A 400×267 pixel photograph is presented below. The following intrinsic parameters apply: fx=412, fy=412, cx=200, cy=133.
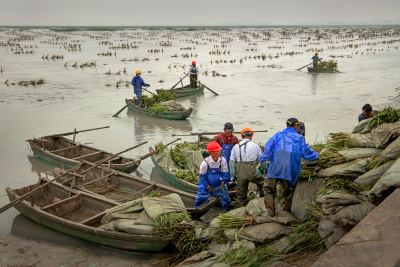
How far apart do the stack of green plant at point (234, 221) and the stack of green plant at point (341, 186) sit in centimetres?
108

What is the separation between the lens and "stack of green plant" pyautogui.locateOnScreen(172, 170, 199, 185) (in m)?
9.10

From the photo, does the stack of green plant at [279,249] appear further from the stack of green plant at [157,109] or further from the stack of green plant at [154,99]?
the stack of green plant at [154,99]

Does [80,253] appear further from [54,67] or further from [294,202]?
[54,67]

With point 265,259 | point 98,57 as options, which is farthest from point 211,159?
point 98,57

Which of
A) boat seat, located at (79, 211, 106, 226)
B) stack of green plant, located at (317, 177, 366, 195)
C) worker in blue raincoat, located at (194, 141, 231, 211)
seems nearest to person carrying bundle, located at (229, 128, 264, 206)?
worker in blue raincoat, located at (194, 141, 231, 211)

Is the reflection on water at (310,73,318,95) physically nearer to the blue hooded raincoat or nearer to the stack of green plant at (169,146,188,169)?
the stack of green plant at (169,146,188,169)

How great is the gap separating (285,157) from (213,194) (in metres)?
1.99

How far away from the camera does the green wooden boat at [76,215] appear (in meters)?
6.66

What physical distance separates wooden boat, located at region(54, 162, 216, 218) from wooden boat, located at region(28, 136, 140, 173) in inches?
19.4

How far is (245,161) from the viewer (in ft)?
22.5

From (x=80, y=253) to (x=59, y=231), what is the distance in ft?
2.42

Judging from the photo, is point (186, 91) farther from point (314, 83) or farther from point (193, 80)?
point (314, 83)

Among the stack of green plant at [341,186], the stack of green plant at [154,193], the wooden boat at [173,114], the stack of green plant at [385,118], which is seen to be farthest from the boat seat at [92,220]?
the wooden boat at [173,114]

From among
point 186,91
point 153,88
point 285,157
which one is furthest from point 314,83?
point 285,157
